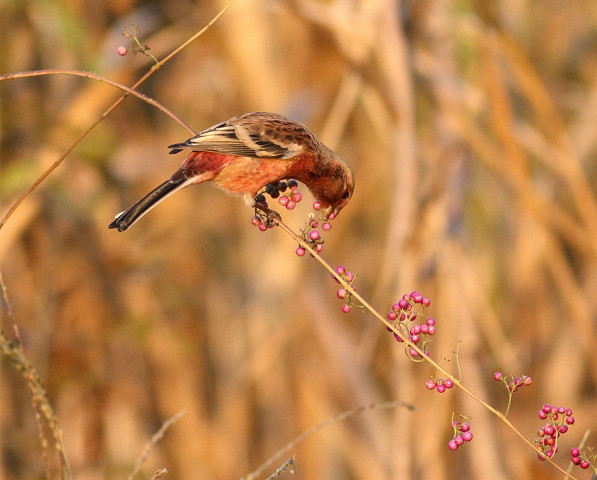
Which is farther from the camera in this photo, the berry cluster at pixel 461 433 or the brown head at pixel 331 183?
the brown head at pixel 331 183

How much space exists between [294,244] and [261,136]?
8.06 feet

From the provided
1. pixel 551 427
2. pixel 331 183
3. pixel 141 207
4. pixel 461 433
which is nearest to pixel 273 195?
pixel 331 183

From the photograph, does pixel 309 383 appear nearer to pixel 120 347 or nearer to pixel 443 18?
pixel 120 347

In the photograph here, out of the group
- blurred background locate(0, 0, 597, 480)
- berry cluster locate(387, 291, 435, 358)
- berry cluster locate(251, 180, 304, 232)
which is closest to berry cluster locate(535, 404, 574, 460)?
berry cluster locate(387, 291, 435, 358)

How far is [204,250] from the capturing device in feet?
18.7

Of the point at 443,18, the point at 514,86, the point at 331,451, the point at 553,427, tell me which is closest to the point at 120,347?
the point at 331,451

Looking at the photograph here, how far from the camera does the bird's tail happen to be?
2133 millimetres

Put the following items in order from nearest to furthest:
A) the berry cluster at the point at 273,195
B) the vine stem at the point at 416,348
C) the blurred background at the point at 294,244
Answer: the vine stem at the point at 416,348
the berry cluster at the point at 273,195
the blurred background at the point at 294,244

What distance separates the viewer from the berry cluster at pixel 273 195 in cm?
233

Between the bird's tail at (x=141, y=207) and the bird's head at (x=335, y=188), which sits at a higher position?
the bird's tail at (x=141, y=207)

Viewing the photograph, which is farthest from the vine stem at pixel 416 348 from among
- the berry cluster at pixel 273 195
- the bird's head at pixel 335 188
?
the bird's head at pixel 335 188

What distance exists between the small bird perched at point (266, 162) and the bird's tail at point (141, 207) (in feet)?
0.48

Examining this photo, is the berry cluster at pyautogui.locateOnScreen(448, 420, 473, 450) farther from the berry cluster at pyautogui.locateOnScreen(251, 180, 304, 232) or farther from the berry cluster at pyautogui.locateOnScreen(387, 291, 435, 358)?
the berry cluster at pyautogui.locateOnScreen(251, 180, 304, 232)

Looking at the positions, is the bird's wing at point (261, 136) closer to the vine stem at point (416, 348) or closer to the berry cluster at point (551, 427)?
the vine stem at point (416, 348)
